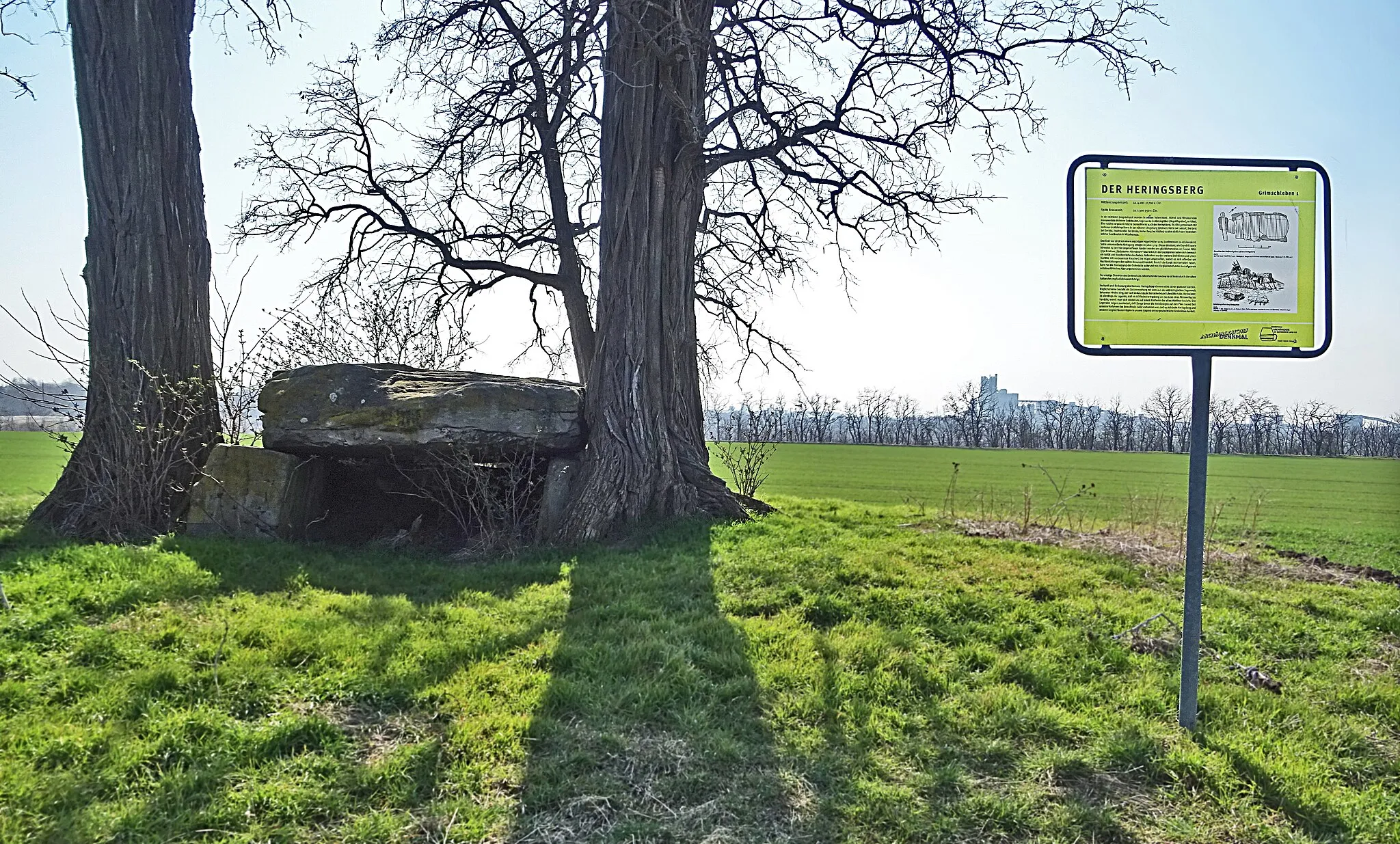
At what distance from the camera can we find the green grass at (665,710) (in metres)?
3.13

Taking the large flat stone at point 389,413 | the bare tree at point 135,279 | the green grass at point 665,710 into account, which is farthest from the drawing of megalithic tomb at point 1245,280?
the bare tree at point 135,279

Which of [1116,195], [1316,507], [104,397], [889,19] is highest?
[889,19]

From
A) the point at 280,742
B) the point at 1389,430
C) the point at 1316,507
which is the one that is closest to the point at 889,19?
the point at 280,742

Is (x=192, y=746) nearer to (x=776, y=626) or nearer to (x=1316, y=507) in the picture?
(x=776, y=626)

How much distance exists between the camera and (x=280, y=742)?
3.49 metres

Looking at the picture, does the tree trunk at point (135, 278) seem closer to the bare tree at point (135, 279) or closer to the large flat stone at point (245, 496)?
the bare tree at point (135, 279)

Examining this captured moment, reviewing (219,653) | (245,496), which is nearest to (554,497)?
(245,496)

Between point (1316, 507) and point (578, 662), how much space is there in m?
22.4

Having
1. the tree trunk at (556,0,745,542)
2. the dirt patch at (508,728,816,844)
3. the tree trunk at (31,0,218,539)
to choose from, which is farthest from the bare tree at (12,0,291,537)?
the dirt patch at (508,728,816,844)

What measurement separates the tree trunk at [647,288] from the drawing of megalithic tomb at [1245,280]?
5465 millimetres

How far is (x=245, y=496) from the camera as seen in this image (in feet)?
24.3

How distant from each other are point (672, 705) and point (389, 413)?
4.84 m

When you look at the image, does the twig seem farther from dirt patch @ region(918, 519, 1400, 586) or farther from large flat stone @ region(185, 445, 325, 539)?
dirt patch @ region(918, 519, 1400, 586)

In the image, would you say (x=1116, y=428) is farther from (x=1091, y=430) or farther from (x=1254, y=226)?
(x=1254, y=226)
